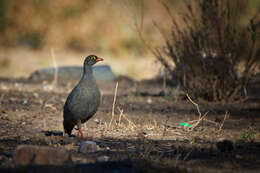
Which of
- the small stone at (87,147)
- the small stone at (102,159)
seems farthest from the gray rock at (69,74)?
the small stone at (102,159)

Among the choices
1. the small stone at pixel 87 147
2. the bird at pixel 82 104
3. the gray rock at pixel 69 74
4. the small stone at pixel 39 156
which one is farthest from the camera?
the gray rock at pixel 69 74

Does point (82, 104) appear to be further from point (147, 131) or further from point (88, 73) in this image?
point (147, 131)

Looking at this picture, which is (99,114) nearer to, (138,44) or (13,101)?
(13,101)

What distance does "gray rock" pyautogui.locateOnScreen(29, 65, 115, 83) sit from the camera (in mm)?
9539

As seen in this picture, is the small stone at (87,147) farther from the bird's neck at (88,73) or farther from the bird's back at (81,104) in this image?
the bird's neck at (88,73)

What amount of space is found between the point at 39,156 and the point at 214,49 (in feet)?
13.3

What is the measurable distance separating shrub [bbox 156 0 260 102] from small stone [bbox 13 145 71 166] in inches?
138

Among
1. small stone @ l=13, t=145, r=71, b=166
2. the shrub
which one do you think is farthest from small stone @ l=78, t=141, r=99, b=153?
the shrub

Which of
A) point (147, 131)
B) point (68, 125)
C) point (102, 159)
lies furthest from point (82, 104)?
point (102, 159)

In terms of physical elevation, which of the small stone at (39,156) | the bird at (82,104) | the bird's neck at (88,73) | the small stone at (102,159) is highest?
the bird's neck at (88,73)

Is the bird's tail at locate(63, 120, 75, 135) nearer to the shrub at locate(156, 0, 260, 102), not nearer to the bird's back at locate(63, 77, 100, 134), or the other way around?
the bird's back at locate(63, 77, 100, 134)

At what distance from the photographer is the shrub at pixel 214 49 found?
642 cm

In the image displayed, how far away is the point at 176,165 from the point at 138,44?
461 inches

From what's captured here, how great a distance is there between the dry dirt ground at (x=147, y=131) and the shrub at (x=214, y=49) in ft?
0.99
